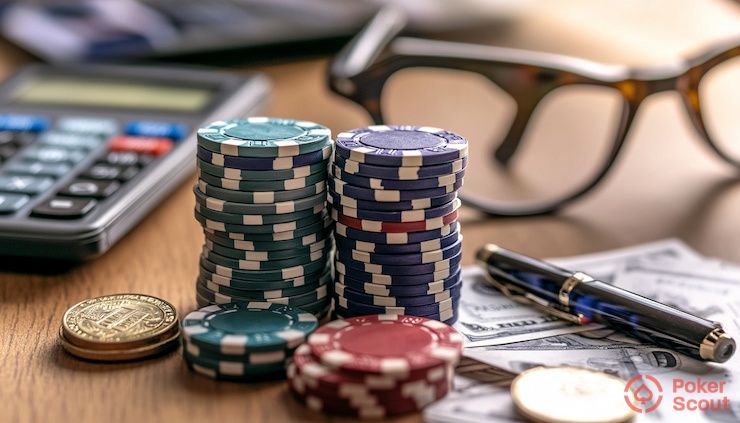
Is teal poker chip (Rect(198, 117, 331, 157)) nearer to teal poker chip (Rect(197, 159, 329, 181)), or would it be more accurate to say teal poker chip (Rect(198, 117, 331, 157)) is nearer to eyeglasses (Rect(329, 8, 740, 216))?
teal poker chip (Rect(197, 159, 329, 181))

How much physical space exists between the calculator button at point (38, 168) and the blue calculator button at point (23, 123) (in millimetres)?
92

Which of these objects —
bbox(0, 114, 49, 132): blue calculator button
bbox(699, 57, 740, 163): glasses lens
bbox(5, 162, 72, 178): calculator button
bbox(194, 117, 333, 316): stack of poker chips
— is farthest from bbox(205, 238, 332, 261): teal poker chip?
bbox(699, 57, 740, 163): glasses lens

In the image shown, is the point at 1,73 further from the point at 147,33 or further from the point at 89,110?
the point at 89,110

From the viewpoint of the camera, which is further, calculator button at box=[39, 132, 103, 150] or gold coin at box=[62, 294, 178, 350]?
calculator button at box=[39, 132, 103, 150]

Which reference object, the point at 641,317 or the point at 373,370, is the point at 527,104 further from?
the point at 373,370

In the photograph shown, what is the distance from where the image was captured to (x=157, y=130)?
0.92 metres

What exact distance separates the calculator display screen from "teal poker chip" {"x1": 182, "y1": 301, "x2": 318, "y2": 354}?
40 centimetres

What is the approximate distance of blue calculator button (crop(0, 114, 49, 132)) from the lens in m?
0.93

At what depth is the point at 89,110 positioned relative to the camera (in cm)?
100

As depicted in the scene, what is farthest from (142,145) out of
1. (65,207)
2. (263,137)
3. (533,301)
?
(533,301)

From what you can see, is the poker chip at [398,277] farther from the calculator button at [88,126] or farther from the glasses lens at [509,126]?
the calculator button at [88,126]

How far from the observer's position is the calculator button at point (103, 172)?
81 cm

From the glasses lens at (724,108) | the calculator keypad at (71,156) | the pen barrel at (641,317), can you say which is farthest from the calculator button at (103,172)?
the glasses lens at (724,108)

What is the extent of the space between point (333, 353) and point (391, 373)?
35 millimetres
